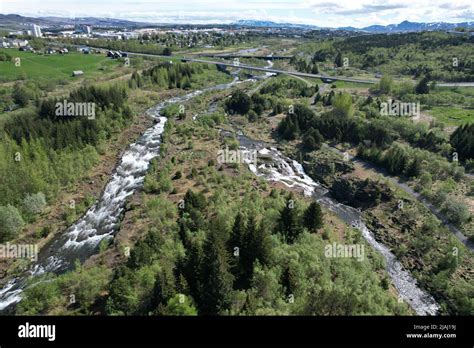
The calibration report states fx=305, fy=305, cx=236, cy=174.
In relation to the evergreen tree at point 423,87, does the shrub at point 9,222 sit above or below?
below

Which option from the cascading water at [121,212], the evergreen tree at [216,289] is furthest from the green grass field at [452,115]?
the evergreen tree at [216,289]

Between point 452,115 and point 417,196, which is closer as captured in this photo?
point 417,196

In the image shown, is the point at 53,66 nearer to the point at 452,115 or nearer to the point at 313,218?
the point at 313,218

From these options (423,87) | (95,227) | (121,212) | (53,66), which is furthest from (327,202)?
(53,66)

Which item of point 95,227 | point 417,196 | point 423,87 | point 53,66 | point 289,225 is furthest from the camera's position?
point 53,66

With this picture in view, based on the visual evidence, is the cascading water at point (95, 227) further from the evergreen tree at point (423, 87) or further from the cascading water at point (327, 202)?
the evergreen tree at point (423, 87)

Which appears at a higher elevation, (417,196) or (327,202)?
(417,196)
